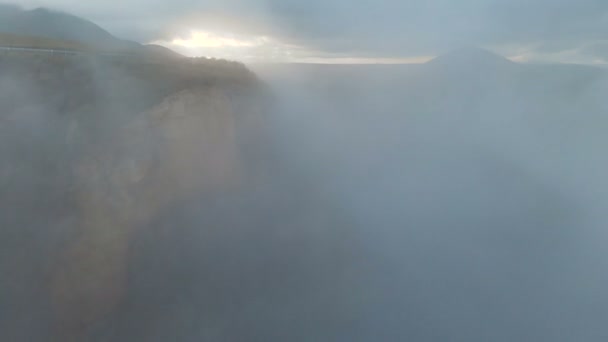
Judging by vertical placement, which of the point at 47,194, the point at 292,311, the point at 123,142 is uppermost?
the point at 123,142

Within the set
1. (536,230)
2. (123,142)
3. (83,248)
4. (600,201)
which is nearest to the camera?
(83,248)

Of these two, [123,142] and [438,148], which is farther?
[438,148]

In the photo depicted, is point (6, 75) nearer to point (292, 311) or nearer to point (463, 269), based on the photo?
point (292, 311)

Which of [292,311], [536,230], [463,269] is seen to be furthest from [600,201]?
[292,311]

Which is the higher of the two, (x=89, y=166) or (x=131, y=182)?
(x=89, y=166)

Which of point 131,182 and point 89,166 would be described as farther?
point 131,182

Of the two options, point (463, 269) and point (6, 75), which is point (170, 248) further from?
point (463, 269)

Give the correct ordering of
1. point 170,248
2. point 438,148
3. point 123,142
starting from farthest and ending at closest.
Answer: point 438,148
point 123,142
point 170,248

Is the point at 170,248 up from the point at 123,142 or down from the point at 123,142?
down

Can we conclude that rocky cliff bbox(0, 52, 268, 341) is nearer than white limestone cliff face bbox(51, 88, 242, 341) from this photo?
Yes

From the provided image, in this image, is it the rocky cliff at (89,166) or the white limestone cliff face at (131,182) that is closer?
the rocky cliff at (89,166)
